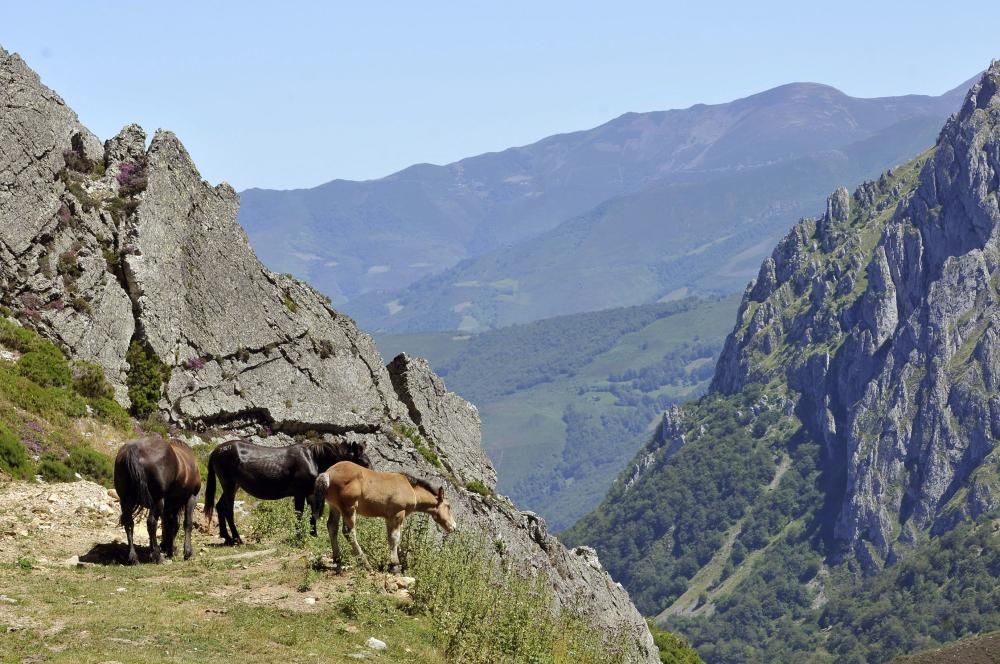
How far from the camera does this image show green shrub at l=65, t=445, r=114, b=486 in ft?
118

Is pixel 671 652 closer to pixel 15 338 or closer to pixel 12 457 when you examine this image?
pixel 15 338

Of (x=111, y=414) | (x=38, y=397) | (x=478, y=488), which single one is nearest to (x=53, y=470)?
(x=38, y=397)

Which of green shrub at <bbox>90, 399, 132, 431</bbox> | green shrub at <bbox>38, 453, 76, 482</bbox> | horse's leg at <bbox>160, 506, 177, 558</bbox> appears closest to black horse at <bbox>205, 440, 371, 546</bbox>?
horse's leg at <bbox>160, 506, 177, 558</bbox>

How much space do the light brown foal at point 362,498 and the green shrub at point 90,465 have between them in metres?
12.8

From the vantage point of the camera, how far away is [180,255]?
50219mm

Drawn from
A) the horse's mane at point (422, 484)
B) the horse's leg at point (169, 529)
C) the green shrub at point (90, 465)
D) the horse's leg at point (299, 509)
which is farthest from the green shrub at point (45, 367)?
the horse's mane at point (422, 484)

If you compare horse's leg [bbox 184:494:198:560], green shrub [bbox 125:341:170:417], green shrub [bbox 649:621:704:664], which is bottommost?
green shrub [bbox 649:621:704:664]

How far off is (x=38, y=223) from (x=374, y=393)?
16.1 metres

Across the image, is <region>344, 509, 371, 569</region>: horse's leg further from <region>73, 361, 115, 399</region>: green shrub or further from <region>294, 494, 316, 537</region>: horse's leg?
<region>73, 361, 115, 399</region>: green shrub

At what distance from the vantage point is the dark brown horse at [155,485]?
85.5 ft

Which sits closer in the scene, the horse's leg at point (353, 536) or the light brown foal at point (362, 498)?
the horse's leg at point (353, 536)

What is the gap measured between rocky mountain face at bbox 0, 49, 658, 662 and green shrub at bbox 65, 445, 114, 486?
6.49 meters

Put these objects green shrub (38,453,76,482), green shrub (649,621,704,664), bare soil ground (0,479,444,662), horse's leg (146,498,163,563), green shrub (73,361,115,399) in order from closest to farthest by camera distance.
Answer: bare soil ground (0,479,444,662) < horse's leg (146,498,163,563) < green shrub (38,453,76,482) < green shrub (73,361,115,399) < green shrub (649,621,704,664)

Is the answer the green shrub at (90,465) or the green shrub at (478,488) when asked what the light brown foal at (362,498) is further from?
the green shrub at (478,488)
